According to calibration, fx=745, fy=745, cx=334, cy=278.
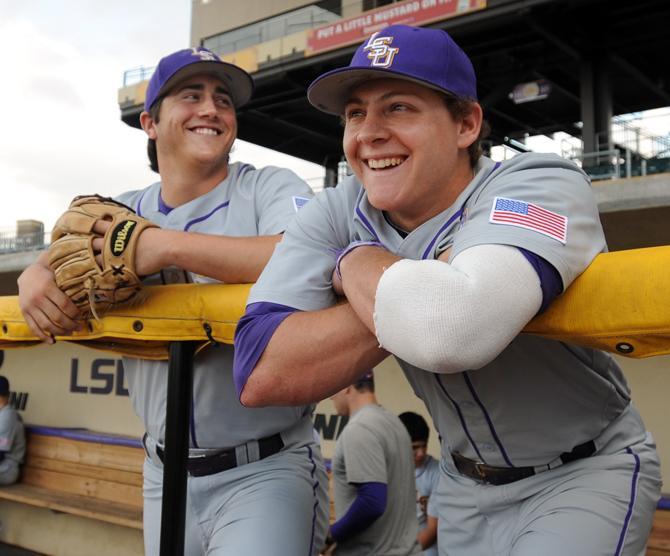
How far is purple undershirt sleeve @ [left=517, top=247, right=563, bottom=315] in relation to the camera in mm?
1137

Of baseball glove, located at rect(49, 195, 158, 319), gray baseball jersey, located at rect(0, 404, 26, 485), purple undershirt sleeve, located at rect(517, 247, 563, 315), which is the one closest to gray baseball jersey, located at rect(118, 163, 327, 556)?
baseball glove, located at rect(49, 195, 158, 319)

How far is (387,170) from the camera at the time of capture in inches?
57.4

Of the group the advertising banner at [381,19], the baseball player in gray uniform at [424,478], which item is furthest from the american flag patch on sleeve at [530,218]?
the advertising banner at [381,19]

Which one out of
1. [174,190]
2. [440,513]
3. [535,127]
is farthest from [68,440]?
[535,127]

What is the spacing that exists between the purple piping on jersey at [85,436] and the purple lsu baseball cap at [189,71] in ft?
14.4

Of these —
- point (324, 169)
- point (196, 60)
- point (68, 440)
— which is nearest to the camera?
point (196, 60)

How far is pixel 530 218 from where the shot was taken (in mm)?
1202

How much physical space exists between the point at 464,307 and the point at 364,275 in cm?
24

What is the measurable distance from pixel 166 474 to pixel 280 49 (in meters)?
20.8

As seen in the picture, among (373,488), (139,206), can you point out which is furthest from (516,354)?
(373,488)

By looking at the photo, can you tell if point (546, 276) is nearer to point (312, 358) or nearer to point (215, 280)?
point (312, 358)

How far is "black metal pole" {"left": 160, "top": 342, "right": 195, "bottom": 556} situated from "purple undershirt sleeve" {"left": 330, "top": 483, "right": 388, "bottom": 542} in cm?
163

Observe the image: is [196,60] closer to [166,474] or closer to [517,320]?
[166,474]

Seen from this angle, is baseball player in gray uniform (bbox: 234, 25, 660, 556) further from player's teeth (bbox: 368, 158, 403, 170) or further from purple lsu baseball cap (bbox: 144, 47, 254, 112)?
purple lsu baseball cap (bbox: 144, 47, 254, 112)
